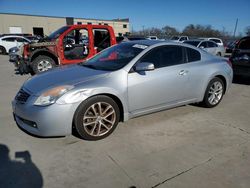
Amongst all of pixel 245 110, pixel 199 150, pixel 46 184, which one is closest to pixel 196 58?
pixel 245 110

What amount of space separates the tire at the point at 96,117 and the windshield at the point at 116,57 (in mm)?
636

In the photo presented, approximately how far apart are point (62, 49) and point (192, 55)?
509 centimetres

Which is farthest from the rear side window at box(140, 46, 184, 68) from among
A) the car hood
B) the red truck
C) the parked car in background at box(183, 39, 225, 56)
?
the parked car in background at box(183, 39, 225, 56)

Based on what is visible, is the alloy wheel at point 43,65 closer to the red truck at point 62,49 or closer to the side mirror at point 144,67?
the red truck at point 62,49

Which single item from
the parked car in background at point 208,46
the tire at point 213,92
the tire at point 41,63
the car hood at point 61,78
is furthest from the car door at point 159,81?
the parked car in background at point 208,46

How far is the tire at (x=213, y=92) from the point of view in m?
4.79

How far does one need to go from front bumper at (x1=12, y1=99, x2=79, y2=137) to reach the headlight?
0.22ft

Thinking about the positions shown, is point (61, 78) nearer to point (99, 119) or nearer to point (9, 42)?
point (99, 119)

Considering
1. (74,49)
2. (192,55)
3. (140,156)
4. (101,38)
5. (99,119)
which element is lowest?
(140,156)

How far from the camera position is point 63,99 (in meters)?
3.11

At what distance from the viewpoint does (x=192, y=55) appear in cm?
450

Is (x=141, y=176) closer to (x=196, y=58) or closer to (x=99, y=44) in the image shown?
(x=196, y=58)

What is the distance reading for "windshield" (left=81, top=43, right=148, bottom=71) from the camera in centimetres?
386

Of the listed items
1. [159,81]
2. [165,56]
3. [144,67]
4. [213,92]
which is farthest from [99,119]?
[213,92]
